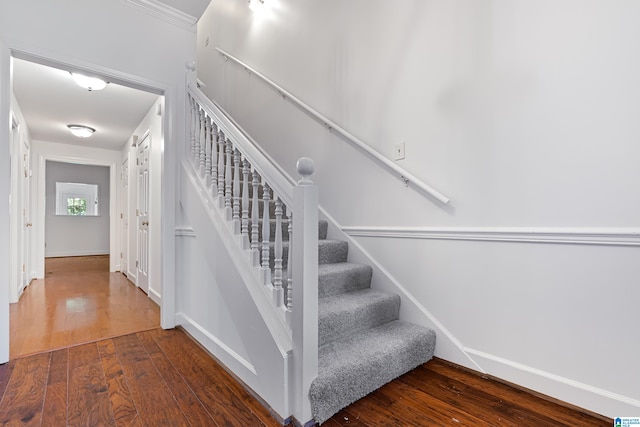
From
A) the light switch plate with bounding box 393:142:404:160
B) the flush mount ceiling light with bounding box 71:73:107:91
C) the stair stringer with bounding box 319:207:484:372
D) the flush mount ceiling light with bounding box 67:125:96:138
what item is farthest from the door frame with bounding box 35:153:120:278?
the light switch plate with bounding box 393:142:404:160

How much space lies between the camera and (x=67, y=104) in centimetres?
346

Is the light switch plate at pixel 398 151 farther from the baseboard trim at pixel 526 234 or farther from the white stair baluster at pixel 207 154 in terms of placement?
the white stair baluster at pixel 207 154

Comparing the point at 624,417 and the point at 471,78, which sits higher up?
the point at 471,78

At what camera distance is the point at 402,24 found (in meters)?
2.00

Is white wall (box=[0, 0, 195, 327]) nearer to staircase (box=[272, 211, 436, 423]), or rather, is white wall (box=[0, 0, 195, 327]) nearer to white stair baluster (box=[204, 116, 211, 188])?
white stair baluster (box=[204, 116, 211, 188])

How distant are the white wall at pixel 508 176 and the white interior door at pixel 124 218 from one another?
3.87 m

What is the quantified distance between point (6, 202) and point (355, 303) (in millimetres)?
2104

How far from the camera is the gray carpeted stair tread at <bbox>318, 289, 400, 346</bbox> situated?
1.62 metres

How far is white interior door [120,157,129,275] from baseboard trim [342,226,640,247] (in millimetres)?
4306

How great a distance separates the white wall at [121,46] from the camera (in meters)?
1.83

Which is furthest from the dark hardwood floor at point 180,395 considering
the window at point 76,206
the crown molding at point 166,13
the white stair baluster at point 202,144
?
the window at point 76,206

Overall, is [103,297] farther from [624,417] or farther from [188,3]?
[624,417]

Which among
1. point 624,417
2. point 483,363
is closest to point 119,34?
→ point 483,363

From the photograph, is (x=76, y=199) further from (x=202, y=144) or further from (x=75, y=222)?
(x=202, y=144)
